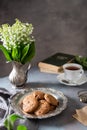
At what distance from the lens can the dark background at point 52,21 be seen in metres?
2.54

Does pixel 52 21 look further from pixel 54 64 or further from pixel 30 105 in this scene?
pixel 30 105

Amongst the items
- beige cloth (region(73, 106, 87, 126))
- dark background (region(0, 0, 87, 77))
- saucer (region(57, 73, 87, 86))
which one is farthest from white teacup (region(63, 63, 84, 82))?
dark background (region(0, 0, 87, 77))

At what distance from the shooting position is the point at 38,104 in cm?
112

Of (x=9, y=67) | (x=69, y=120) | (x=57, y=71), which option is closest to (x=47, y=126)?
(x=69, y=120)

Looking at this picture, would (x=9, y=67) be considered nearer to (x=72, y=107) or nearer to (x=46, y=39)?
(x=46, y=39)

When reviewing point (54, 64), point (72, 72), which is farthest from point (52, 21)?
point (72, 72)

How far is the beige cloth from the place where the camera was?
3.59 ft

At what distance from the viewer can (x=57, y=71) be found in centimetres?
159

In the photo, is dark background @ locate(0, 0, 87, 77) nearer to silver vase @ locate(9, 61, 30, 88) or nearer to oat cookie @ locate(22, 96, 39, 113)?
silver vase @ locate(9, 61, 30, 88)

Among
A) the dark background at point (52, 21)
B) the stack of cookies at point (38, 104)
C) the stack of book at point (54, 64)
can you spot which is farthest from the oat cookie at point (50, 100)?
the dark background at point (52, 21)

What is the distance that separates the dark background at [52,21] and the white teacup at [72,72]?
3.65ft

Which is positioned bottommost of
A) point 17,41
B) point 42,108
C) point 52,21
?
point 52,21

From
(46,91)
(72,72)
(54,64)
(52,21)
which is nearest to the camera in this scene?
(46,91)

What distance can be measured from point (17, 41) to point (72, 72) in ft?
1.07
